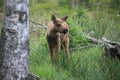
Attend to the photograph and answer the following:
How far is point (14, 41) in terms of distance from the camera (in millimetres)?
7234

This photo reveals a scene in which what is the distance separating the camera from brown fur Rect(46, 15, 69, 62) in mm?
10102

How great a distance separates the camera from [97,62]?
9.12 m

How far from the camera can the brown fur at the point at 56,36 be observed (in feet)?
33.1

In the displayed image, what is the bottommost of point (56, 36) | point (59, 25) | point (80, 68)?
point (80, 68)

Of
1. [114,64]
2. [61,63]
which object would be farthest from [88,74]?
[61,63]

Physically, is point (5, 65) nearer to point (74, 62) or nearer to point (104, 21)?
point (74, 62)

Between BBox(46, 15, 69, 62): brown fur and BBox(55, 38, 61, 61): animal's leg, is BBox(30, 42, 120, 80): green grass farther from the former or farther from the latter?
BBox(46, 15, 69, 62): brown fur

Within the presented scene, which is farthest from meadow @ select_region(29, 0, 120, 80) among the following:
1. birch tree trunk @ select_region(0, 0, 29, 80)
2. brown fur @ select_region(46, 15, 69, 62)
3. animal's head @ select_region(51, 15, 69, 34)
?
Answer: birch tree trunk @ select_region(0, 0, 29, 80)

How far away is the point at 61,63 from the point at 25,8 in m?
2.66

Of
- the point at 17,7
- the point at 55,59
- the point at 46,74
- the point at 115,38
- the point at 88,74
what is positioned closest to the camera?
the point at 17,7

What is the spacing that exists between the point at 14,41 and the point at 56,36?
3328 mm

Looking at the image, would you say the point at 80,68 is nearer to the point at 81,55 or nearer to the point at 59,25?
the point at 81,55

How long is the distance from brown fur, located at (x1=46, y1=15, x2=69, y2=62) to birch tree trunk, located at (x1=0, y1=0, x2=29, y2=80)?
8.69ft

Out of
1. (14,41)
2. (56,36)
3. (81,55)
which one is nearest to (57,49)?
(56,36)
